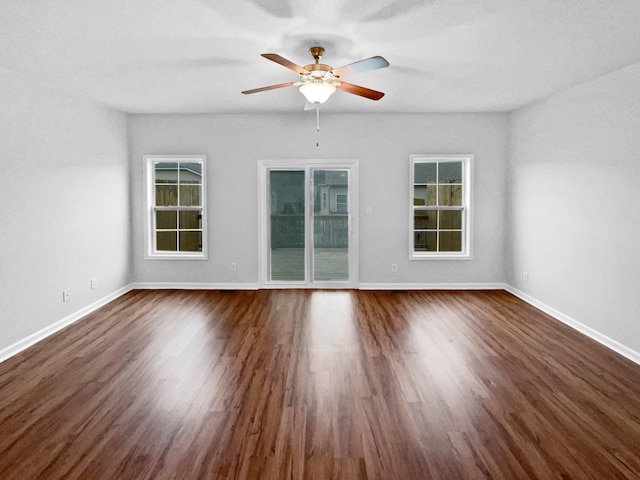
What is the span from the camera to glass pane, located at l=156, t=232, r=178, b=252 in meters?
6.59

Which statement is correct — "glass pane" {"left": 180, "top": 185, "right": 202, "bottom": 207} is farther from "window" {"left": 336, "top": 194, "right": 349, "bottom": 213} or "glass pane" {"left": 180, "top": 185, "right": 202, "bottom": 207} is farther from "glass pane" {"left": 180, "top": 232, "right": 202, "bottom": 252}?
"window" {"left": 336, "top": 194, "right": 349, "bottom": 213}

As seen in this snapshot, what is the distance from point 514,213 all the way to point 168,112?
5291 millimetres

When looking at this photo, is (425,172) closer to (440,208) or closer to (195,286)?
(440,208)

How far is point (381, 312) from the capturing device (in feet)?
17.0

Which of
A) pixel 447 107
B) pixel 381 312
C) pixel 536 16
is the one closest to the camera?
pixel 536 16

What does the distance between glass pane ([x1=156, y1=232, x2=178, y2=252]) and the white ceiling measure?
2.31m

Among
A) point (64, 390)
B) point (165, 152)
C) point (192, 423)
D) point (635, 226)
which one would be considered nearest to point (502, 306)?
point (635, 226)

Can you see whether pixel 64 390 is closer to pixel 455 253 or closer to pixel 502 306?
pixel 502 306

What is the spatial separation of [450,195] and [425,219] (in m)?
0.54

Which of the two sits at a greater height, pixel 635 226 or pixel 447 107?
pixel 447 107

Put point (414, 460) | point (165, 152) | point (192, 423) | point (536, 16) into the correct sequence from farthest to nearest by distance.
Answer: point (165, 152), point (536, 16), point (192, 423), point (414, 460)

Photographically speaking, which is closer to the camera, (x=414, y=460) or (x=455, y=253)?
(x=414, y=460)

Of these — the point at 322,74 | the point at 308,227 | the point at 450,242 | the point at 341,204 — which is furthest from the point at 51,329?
the point at 450,242

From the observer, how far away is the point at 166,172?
6.52 metres
